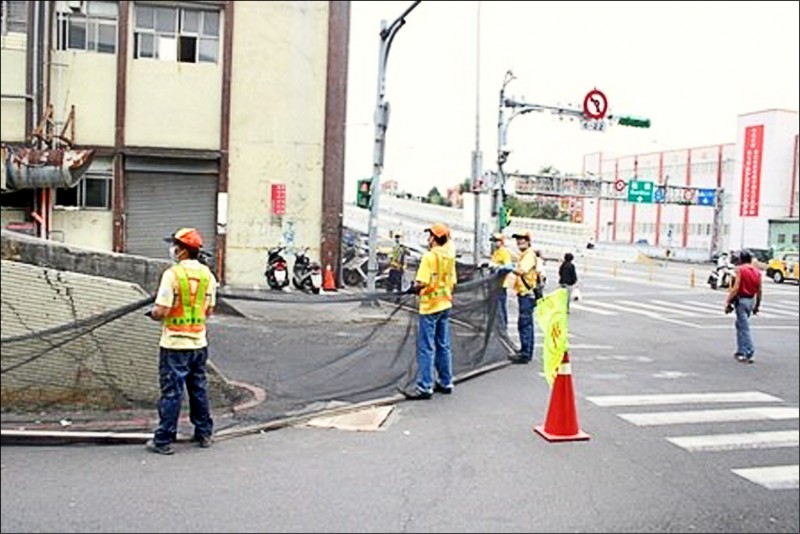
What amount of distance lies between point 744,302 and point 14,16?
6788mm

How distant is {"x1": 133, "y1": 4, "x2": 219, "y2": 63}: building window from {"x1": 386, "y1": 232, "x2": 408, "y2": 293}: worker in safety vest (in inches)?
217

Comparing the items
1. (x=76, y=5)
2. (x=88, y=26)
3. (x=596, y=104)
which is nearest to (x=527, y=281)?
(x=88, y=26)

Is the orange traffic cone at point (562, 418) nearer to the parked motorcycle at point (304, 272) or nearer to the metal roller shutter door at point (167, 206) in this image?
the metal roller shutter door at point (167, 206)

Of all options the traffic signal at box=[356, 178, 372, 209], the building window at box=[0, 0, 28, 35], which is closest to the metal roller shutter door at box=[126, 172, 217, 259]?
the building window at box=[0, 0, 28, 35]

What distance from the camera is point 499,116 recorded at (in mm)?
12789

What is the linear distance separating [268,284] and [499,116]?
763cm

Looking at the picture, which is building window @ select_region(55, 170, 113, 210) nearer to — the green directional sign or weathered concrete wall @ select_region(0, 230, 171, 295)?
weathered concrete wall @ select_region(0, 230, 171, 295)

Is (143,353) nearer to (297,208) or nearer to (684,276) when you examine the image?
(297,208)

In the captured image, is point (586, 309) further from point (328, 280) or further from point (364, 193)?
point (328, 280)

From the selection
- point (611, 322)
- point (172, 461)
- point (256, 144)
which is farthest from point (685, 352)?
point (172, 461)

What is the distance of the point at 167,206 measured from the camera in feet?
13.5

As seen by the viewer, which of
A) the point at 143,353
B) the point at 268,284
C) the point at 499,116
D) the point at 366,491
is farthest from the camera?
the point at 499,116

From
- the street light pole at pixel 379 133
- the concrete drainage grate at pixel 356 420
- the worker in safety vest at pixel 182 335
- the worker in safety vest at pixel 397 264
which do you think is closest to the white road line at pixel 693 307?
the worker in safety vest at pixel 397 264

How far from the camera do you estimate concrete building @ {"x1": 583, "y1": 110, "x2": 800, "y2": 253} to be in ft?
16.1
